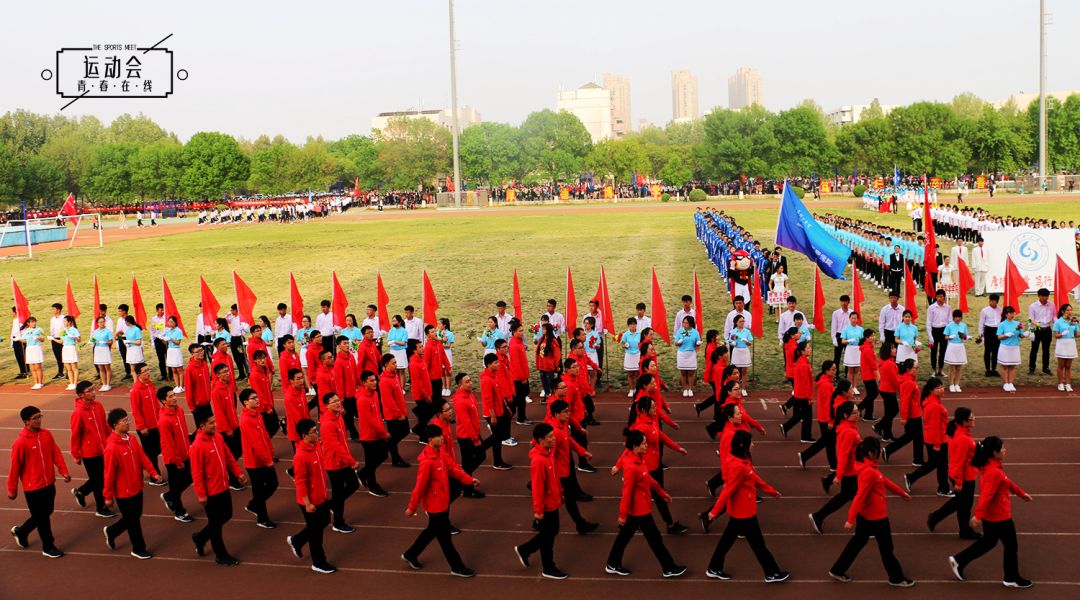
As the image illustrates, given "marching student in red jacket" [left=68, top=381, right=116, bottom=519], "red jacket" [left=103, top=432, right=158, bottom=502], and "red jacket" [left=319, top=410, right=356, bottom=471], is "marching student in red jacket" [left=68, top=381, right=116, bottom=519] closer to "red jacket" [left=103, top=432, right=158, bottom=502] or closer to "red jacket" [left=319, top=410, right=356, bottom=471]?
"red jacket" [left=103, top=432, right=158, bottom=502]

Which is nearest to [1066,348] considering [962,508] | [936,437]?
[936,437]

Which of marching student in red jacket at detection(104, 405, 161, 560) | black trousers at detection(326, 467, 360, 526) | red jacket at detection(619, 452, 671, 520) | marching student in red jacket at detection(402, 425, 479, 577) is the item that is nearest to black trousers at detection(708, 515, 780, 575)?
red jacket at detection(619, 452, 671, 520)

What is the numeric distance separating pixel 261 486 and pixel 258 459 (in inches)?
11.0

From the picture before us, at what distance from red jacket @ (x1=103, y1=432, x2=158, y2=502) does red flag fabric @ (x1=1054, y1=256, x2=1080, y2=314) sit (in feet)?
44.6

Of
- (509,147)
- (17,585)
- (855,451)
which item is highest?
(509,147)

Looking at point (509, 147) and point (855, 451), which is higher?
point (509, 147)

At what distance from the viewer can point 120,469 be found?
850 centimetres

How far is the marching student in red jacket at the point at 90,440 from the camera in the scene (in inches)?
381

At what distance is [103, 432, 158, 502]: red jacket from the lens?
851cm

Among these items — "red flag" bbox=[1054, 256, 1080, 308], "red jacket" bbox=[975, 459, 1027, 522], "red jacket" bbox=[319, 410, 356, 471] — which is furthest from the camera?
"red flag" bbox=[1054, 256, 1080, 308]

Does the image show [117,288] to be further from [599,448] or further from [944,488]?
[944,488]

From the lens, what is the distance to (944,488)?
31.2 feet

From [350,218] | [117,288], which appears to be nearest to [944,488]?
[117,288]

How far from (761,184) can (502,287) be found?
52943 millimetres
